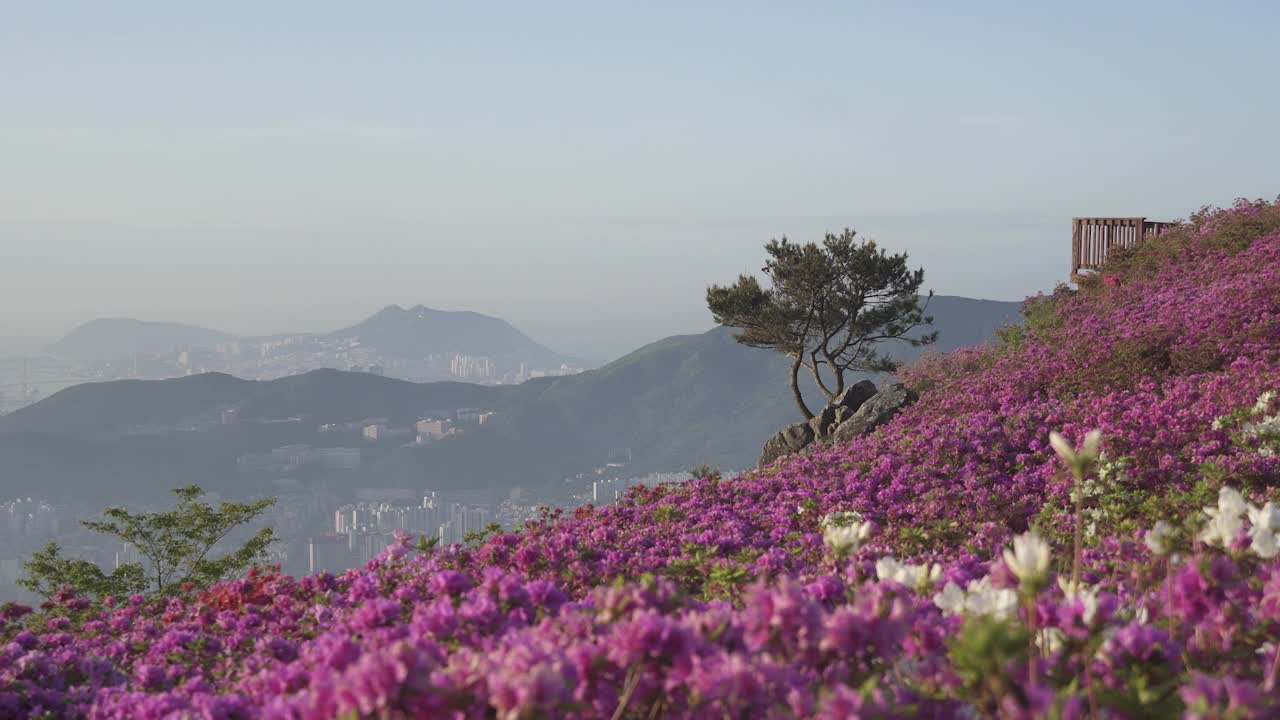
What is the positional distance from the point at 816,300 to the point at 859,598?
27.5m

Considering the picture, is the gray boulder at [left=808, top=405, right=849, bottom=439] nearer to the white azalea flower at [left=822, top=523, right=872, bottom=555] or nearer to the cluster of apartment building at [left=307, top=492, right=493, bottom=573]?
the white azalea flower at [left=822, top=523, right=872, bottom=555]

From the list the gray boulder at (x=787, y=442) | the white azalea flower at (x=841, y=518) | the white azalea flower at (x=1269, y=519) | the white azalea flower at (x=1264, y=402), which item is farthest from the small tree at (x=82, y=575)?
the white azalea flower at (x=1264, y=402)

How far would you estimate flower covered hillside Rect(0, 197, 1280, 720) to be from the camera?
2482mm

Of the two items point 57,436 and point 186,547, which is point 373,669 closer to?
point 186,547

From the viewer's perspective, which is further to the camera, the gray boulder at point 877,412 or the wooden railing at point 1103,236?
the wooden railing at point 1103,236

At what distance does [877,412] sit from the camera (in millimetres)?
18094

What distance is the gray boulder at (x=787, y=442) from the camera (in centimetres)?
2211

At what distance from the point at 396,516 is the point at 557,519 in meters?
177

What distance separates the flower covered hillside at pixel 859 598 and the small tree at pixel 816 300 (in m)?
14.5

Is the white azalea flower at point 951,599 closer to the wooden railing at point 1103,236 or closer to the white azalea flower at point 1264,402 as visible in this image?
the white azalea flower at point 1264,402

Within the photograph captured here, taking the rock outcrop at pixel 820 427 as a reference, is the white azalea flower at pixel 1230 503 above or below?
above

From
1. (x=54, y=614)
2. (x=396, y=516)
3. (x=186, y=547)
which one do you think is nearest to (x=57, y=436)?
(x=396, y=516)

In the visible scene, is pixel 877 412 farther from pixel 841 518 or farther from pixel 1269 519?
pixel 1269 519

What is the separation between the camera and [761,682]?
2521mm
